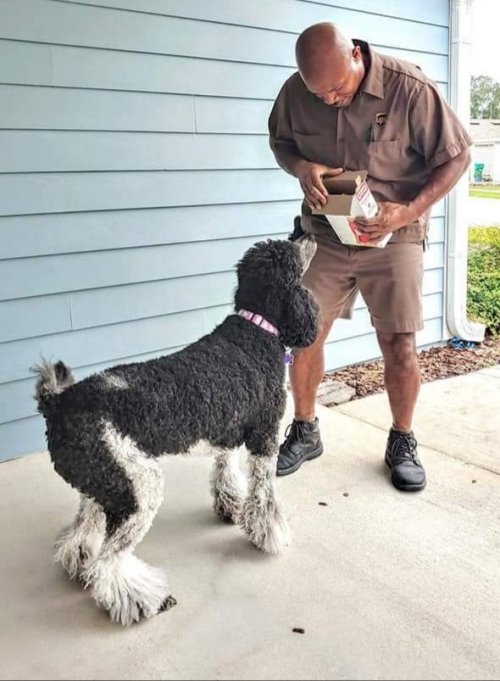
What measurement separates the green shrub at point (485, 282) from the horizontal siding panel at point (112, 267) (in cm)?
278

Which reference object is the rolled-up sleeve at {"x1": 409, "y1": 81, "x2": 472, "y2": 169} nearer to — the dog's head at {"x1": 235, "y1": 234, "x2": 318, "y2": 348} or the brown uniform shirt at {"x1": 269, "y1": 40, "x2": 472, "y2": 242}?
the brown uniform shirt at {"x1": 269, "y1": 40, "x2": 472, "y2": 242}

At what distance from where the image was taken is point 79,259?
352cm

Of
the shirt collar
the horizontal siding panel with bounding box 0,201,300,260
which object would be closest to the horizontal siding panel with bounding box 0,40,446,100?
the horizontal siding panel with bounding box 0,201,300,260

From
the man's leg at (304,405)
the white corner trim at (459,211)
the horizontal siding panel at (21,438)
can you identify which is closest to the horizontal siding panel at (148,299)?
the horizontal siding panel at (21,438)

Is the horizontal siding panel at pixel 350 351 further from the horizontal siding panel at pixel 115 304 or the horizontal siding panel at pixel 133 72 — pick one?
the horizontal siding panel at pixel 133 72

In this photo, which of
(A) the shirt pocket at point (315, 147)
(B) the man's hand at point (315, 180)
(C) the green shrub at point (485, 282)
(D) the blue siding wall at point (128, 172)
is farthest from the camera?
(C) the green shrub at point (485, 282)

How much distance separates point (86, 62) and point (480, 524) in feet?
9.52

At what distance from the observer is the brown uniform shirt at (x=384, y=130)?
2.89 metres

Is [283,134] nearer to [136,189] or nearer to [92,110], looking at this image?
[136,189]

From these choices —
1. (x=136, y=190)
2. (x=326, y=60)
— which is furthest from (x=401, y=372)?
(x=136, y=190)

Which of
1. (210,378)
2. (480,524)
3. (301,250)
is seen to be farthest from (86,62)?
(480,524)

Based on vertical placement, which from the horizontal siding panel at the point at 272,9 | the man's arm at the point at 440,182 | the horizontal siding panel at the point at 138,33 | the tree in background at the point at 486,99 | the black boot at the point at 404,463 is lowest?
the black boot at the point at 404,463

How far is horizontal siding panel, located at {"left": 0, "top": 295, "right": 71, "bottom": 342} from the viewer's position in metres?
3.36

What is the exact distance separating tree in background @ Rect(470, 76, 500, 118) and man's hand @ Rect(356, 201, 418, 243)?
1114 cm
